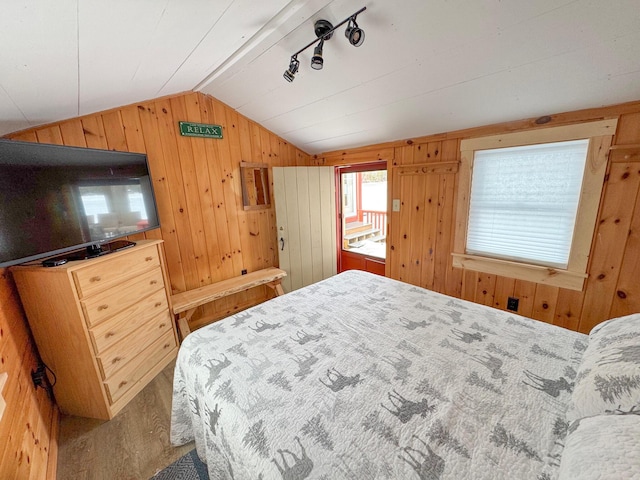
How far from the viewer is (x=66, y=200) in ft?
4.96

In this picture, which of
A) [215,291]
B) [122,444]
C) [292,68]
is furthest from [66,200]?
[292,68]

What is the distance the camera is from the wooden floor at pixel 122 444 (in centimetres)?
133

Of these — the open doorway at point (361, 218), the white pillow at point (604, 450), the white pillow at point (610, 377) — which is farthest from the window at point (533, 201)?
the white pillow at point (604, 450)

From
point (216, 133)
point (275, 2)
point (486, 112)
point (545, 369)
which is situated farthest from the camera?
point (216, 133)

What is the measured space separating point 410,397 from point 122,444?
5.49 ft

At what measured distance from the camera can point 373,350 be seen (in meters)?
1.21

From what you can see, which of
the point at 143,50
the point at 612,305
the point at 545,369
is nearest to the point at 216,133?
the point at 143,50

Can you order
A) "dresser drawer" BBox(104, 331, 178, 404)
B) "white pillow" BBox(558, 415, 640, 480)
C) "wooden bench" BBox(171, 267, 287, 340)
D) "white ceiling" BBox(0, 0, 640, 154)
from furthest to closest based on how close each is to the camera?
"wooden bench" BBox(171, 267, 287, 340) < "dresser drawer" BBox(104, 331, 178, 404) < "white ceiling" BBox(0, 0, 640, 154) < "white pillow" BBox(558, 415, 640, 480)

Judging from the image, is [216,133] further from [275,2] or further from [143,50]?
[275,2]

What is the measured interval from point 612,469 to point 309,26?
205 cm

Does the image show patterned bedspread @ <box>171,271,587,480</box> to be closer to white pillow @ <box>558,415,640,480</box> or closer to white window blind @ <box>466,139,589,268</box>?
white pillow @ <box>558,415,640,480</box>

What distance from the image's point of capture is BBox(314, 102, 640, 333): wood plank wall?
1.63 m

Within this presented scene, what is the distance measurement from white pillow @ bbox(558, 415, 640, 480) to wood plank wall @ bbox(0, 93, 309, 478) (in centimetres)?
223

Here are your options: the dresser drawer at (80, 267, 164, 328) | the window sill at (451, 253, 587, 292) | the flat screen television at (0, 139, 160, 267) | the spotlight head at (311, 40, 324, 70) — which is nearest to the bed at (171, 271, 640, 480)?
the dresser drawer at (80, 267, 164, 328)
